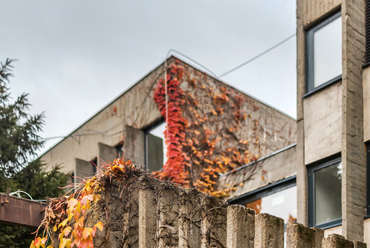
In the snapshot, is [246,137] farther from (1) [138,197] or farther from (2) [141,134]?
(1) [138,197]

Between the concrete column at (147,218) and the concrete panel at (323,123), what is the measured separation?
6010 millimetres

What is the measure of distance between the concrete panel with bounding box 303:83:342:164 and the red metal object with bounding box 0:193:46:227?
19.9 ft

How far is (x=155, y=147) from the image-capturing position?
21.9 meters

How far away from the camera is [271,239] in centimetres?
780

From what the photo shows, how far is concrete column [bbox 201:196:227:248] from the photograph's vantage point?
8297 mm

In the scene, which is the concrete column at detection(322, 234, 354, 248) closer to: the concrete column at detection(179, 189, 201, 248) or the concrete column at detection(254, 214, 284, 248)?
the concrete column at detection(254, 214, 284, 248)

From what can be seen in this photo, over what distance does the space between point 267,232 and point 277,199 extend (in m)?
9.27

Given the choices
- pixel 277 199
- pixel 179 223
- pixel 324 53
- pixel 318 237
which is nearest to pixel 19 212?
pixel 179 223

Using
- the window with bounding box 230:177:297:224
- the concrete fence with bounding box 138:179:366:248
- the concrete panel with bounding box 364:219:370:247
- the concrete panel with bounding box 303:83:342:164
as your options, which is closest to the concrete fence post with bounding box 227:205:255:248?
the concrete fence with bounding box 138:179:366:248

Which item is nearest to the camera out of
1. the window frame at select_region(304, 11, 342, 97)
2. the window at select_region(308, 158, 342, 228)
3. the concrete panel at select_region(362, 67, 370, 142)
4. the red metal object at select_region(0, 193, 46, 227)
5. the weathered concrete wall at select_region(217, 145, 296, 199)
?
the red metal object at select_region(0, 193, 46, 227)

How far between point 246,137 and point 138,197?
1268cm

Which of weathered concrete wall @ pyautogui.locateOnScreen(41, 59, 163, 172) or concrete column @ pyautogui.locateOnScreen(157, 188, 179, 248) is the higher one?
weathered concrete wall @ pyautogui.locateOnScreen(41, 59, 163, 172)

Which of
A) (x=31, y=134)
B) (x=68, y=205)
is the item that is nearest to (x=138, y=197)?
(x=68, y=205)

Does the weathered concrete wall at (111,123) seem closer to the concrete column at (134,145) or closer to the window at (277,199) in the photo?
the concrete column at (134,145)
